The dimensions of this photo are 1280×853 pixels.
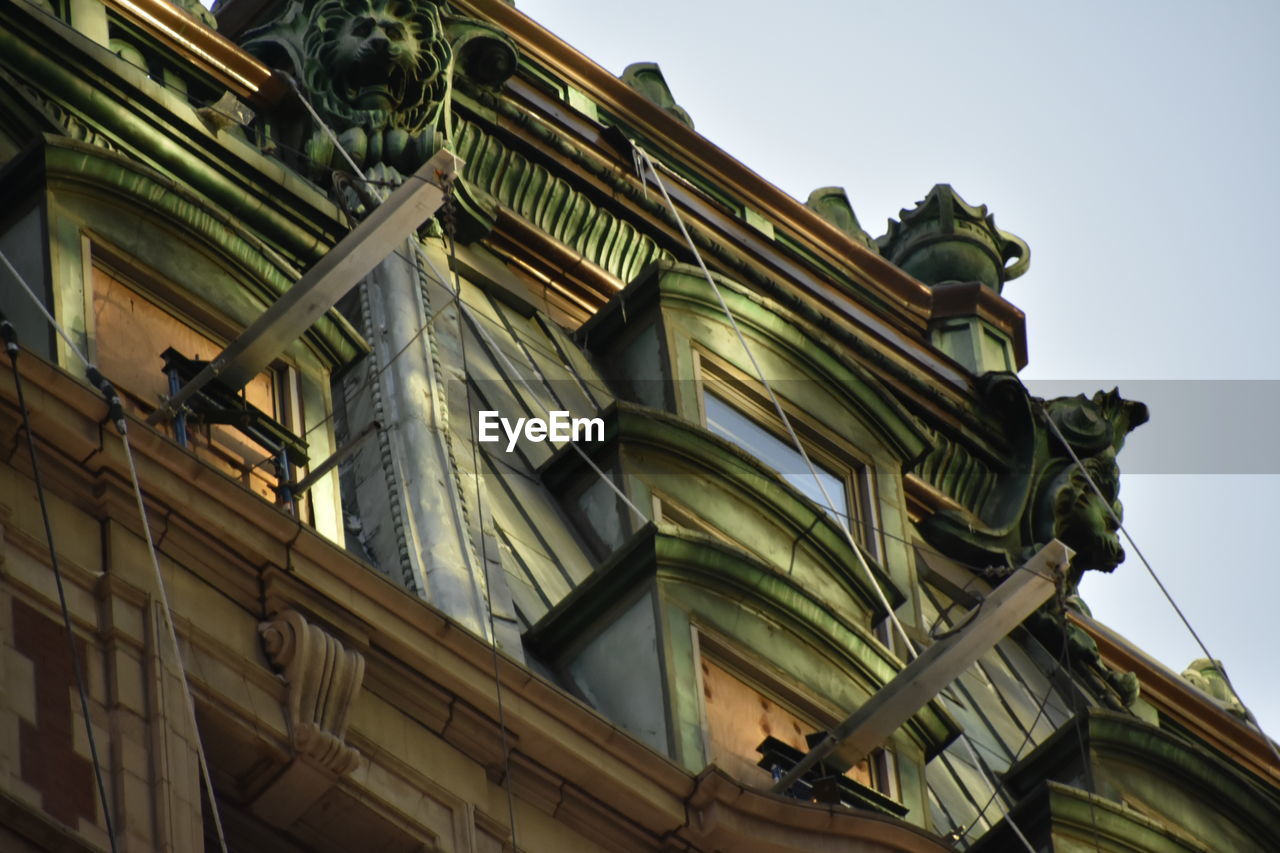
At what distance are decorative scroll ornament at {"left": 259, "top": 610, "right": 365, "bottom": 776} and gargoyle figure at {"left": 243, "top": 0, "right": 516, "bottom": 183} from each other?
709 cm

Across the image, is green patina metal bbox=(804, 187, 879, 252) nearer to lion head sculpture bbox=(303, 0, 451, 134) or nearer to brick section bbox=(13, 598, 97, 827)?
lion head sculpture bbox=(303, 0, 451, 134)

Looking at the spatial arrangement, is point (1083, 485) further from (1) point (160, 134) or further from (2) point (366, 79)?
(1) point (160, 134)

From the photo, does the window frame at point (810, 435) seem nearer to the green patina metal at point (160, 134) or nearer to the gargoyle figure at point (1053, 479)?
the gargoyle figure at point (1053, 479)

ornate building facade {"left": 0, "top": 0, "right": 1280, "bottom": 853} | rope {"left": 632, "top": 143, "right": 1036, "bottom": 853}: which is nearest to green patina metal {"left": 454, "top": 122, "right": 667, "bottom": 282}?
ornate building facade {"left": 0, "top": 0, "right": 1280, "bottom": 853}

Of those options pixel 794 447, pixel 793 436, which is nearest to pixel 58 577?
pixel 793 436

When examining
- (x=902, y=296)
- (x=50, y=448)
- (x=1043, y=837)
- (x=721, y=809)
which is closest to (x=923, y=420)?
(x=902, y=296)

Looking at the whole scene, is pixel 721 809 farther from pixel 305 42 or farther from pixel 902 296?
pixel 902 296

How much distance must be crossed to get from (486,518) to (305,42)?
14.8ft

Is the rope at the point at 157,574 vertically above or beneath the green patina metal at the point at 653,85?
beneath

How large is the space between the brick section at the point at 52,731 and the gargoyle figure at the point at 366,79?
842 centimetres

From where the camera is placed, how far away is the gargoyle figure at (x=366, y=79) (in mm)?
27031

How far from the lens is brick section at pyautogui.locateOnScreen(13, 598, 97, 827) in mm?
17922

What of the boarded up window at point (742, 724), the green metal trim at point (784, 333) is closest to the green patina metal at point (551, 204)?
the green metal trim at point (784, 333)

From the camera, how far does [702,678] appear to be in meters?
23.7
